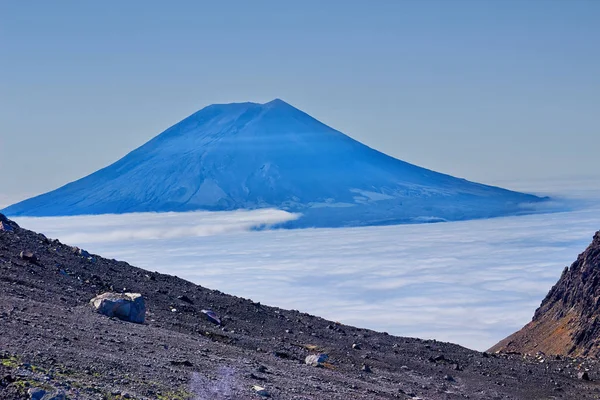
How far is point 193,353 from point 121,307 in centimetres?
289

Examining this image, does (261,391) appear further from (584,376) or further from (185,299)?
(584,376)

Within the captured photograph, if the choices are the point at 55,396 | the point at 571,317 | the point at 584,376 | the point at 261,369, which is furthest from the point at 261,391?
the point at 571,317

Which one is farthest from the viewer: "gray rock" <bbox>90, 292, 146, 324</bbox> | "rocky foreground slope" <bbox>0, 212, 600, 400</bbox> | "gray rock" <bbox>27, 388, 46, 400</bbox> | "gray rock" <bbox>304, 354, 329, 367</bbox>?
"gray rock" <bbox>304, 354, 329, 367</bbox>

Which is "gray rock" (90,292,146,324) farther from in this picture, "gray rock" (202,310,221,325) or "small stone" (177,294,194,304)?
"small stone" (177,294,194,304)

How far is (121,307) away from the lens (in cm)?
1828

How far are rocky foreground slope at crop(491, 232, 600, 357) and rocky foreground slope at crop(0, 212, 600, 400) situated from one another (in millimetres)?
16123

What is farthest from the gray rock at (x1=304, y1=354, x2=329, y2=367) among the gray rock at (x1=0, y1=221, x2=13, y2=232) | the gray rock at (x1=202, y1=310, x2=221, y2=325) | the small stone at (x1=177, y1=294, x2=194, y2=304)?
the gray rock at (x1=0, y1=221, x2=13, y2=232)

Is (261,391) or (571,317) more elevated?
(571,317)

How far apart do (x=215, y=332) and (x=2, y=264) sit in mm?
4805

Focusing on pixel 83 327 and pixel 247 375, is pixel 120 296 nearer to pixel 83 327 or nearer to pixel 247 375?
pixel 83 327

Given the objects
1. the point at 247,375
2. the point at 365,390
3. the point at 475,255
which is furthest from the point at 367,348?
the point at 475,255

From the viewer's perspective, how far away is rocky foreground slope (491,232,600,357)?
42688 millimetres

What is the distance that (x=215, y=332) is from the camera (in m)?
19.9

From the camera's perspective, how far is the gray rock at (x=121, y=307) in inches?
713
